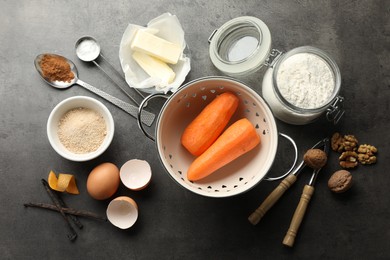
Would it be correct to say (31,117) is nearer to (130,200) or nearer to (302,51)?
(130,200)

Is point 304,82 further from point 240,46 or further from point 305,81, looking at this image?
point 240,46

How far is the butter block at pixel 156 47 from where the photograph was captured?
160 cm

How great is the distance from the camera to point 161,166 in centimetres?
166

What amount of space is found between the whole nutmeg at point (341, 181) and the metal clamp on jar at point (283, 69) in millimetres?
189

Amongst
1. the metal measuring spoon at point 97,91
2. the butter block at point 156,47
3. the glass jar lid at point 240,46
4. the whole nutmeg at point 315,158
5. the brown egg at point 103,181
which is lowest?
the brown egg at point 103,181

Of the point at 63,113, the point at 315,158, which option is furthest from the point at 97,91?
the point at 315,158

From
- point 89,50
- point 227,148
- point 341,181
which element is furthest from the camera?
point 89,50

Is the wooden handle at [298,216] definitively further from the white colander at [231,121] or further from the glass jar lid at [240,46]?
the glass jar lid at [240,46]

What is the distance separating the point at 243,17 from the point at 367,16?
1.58ft

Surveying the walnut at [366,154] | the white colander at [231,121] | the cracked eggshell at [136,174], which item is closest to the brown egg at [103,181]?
the cracked eggshell at [136,174]

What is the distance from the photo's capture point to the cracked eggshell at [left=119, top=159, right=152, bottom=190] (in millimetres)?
1596

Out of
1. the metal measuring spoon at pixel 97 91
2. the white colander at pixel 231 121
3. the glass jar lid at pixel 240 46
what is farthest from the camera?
the metal measuring spoon at pixel 97 91

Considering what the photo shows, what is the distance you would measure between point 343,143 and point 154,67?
0.72 meters

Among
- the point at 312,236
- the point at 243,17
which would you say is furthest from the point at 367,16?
the point at 312,236
